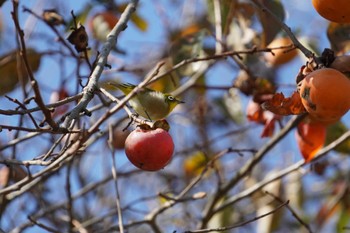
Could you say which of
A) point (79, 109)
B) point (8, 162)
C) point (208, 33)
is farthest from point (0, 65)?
point (79, 109)

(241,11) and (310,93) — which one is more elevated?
(241,11)

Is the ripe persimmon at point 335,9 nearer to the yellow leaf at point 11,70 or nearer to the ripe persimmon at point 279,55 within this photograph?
the ripe persimmon at point 279,55

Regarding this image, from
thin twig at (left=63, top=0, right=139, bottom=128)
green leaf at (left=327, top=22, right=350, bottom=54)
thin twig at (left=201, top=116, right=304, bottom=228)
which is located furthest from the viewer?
thin twig at (left=201, top=116, right=304, bottom=228)

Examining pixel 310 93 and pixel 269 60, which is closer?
pixel 310 93

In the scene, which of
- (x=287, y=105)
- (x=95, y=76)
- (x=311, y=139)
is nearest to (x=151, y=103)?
(x=95, y=76)

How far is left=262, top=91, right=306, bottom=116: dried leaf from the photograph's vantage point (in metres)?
1.15

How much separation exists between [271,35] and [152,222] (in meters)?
0.56

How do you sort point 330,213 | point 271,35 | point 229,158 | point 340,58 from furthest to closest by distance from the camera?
point 229,158 < point 330,213 < point 271,35 < point 340,58

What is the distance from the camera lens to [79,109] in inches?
37.9

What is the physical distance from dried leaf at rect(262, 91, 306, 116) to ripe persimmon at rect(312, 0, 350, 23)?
0.48ft

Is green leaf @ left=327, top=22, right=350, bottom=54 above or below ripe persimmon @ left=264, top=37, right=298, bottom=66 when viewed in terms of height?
below

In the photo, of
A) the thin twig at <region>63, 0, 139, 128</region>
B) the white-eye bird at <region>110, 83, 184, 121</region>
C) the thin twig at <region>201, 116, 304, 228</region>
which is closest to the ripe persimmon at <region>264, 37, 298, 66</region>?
the thin twig at <region>201, 116, 304, 228</region>

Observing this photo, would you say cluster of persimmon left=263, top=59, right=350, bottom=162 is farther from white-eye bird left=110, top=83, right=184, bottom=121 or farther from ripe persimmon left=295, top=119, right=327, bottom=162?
ripe persimmon left=295, top=119, right=327, bottom=162

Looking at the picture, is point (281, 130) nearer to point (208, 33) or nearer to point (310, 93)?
point (208, 33)
